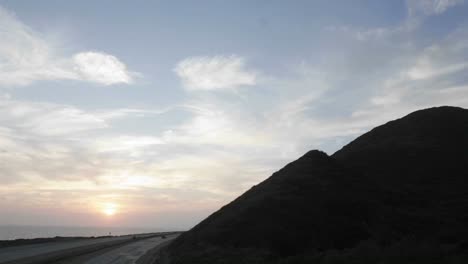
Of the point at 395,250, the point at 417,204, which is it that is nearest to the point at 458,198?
the point at 417,204

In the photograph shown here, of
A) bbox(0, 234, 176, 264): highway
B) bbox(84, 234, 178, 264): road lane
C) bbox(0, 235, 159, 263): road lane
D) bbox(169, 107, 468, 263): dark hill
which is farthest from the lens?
bbox(0, 235, 159, 263): road lane

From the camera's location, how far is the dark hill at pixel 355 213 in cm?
3123

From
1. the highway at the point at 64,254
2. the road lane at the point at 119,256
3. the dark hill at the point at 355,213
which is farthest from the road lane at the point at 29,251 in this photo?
the dark hill at the point at 355,213

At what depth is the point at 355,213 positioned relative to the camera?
48250 mm

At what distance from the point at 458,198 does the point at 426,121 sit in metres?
32.3

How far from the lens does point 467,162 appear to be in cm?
6812

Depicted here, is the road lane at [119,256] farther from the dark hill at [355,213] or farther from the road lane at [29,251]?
the road lane at [29,251]

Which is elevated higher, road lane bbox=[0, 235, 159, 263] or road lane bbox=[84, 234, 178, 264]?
road lane bbox=[0, 235, 159, 263]

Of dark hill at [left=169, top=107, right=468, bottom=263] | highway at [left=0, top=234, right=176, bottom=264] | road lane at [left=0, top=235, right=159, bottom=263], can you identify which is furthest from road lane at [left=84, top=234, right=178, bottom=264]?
road lane at [left=0, top=235, right=159, bottom=263]

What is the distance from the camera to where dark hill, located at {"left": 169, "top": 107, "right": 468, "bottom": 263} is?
31.2m

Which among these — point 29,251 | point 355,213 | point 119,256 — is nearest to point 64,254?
point 119,256

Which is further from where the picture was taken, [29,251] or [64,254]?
[29,251]

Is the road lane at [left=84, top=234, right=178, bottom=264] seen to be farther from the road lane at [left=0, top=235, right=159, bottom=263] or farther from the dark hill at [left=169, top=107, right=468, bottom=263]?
the road lane at [left=0, top=235, right=159, bottom=263]

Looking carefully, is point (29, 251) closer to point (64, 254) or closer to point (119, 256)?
point (64, 254)
